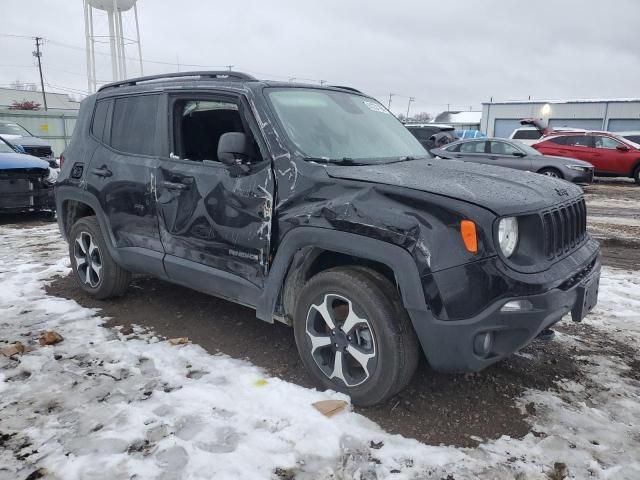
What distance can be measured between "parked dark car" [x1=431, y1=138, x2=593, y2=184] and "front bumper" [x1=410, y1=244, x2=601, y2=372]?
11.1 meters

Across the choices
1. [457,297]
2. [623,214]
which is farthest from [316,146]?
[623,214]

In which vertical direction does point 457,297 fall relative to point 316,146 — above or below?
below

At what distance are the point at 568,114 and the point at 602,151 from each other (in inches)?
1039

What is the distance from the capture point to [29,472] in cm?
243

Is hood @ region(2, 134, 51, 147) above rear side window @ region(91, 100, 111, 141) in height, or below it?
below

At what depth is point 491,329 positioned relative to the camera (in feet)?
8.28

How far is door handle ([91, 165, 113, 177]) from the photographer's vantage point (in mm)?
4336

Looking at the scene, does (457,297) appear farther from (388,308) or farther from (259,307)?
(259,307)

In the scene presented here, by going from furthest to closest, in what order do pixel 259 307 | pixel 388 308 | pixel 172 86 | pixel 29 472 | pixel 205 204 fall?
1. pixel 172 86
2. pixel 205 204
3. pixel 259 307
4. pixel 388 308
5. pixel 29 472

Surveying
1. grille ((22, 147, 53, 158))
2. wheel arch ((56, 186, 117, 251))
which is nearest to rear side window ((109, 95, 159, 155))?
wheel arch ((56, 186, 117, 251))

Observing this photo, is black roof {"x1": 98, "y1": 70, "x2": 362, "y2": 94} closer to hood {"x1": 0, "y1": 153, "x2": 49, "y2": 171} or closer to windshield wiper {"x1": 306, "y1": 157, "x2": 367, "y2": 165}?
windshield wiper {"x1": 306, "y1": 157, "x2": 367, "y2": 165}

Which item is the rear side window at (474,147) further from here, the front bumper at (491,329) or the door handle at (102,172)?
the front bumper at (491,329)

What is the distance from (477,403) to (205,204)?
219cm

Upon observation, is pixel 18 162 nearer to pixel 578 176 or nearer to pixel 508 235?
pixel 508 235
